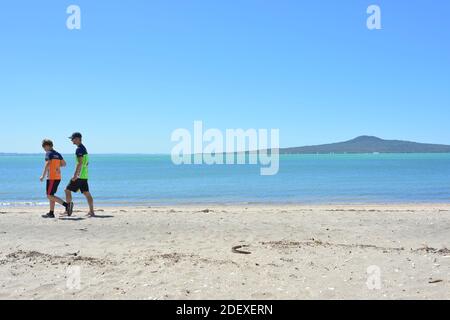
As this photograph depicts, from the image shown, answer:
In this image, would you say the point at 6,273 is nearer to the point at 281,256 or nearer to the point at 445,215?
the point at 281,256

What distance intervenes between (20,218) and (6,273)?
5.75 metres

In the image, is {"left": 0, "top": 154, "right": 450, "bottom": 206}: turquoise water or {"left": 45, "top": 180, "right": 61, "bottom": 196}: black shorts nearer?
{"left": 45, "top": 180, "right": 61, "bottom": 196}: black shorts

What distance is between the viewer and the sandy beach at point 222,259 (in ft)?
16.7

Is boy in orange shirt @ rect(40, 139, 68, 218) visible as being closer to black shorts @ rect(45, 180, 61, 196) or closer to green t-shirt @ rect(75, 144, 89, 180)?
black shorts @ rect(45, 180, 61, 196)

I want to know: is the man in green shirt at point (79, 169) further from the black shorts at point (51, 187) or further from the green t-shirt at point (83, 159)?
the black shorts at point (51, 187)

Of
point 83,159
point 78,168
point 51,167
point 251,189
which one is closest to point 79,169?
point 78,168

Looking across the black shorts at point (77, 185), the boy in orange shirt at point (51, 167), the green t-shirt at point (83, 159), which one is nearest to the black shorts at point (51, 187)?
the boy in orange shirt at point (51, 167)

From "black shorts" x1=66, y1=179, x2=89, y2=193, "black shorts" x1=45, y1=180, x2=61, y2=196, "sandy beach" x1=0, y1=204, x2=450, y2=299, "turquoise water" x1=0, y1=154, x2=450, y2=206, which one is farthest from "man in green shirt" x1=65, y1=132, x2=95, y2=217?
"turquoise water" x1=0, y1=154, x2=450, y2=206

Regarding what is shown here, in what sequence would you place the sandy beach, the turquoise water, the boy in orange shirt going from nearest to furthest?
the sandy beach → the boy in orange shirt → the turquoise water

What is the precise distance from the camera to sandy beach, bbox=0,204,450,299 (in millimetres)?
5102

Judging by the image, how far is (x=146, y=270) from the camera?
591 cm
